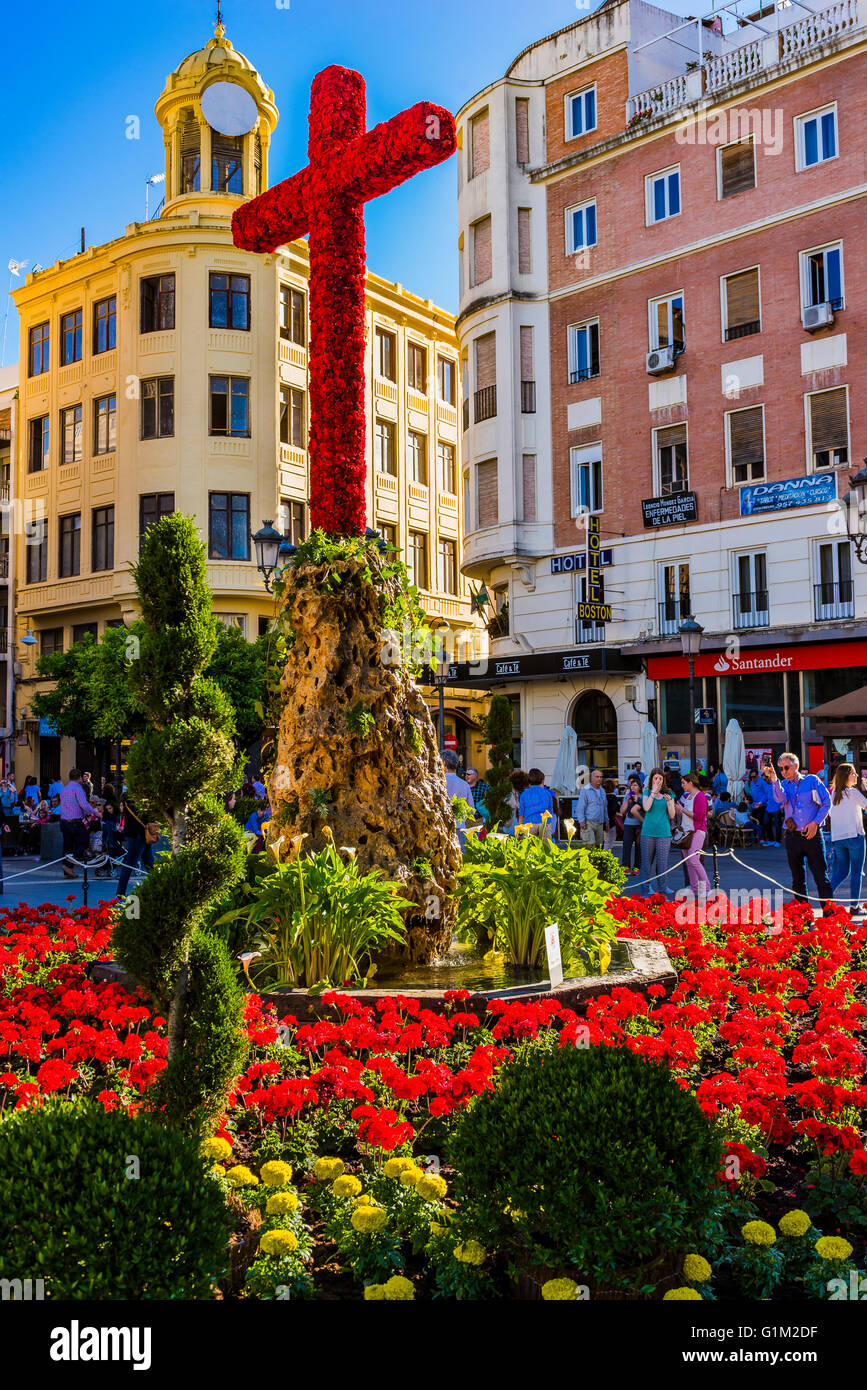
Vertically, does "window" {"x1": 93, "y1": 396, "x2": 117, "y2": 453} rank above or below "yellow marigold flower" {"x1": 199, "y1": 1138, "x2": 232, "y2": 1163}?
above

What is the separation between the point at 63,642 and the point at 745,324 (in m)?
22.7

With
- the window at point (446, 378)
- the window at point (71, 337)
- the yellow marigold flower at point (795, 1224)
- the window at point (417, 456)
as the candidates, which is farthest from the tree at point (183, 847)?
the window at point (446, 378)

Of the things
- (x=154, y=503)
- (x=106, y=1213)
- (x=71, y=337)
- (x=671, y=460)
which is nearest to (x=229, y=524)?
(x=154, y=503)

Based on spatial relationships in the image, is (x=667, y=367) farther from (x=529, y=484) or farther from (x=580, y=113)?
(x=580, y=113)

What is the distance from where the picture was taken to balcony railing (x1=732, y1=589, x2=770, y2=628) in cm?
2681

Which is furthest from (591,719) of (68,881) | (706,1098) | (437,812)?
(706,1098)

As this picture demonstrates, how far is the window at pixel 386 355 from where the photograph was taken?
39094 mm

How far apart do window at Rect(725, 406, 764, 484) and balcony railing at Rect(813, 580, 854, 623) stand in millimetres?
3314

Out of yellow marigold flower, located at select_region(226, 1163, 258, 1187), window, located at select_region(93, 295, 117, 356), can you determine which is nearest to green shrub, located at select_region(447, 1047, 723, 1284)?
yellow marigold flower, located at select_region(226, 1163, 258, 1187)

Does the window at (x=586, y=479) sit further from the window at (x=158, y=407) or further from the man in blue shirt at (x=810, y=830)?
the man in blue shirt at (x=810, y=830)

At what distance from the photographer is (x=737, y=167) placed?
27.8 meters

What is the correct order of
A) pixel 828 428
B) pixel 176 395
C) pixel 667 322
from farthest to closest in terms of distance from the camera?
pixel 176 395, pixel 667 322, pixel 828 428

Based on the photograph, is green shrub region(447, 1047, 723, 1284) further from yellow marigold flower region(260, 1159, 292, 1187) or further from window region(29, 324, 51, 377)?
window region(29, 324, 51, 377)

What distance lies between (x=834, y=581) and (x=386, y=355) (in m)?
19.6
